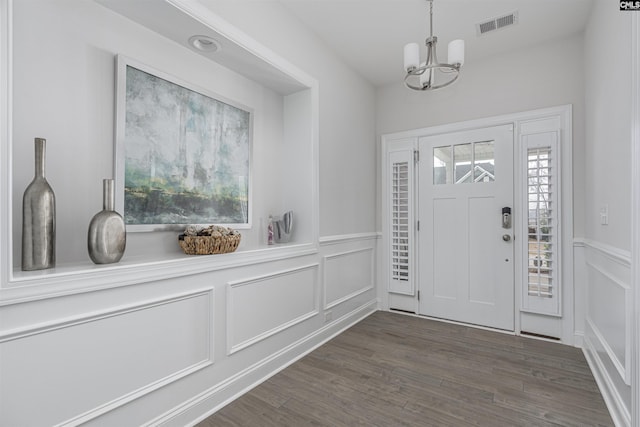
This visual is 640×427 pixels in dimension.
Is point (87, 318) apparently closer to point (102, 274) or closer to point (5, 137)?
point (102, 274)

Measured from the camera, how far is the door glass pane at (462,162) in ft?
11.2

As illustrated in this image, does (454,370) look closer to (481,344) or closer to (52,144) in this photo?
(481,344)

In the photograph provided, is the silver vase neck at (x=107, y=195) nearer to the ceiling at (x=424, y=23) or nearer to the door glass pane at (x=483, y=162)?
the ceiling at (x=424, y=23)

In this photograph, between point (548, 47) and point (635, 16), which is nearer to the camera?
point (635, 16)

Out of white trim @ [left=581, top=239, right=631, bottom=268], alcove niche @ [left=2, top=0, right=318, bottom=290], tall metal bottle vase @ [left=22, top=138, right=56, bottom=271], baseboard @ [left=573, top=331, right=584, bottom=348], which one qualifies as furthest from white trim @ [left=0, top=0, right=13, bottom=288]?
baseboard @ [left=573, top=331, right=584, bottom=348]

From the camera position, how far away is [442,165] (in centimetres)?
357

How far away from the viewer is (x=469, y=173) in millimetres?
3410

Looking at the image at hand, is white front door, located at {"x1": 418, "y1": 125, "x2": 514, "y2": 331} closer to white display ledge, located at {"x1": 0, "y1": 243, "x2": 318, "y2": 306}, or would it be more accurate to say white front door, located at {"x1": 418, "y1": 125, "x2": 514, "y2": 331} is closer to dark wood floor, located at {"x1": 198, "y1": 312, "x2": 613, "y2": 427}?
dark wood floor, located at {"x1": 198, "y1": 312, "x2": 613, "y2": 427}

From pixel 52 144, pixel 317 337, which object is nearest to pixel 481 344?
pixel 317 337

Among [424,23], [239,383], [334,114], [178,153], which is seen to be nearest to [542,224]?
[424,23]

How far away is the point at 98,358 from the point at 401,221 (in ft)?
10.4

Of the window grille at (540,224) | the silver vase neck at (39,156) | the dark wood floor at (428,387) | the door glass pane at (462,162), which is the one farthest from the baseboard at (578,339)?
the silver vase neck at (39,156)

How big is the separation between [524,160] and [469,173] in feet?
1.67

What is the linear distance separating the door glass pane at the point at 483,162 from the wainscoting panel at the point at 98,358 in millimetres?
2943
